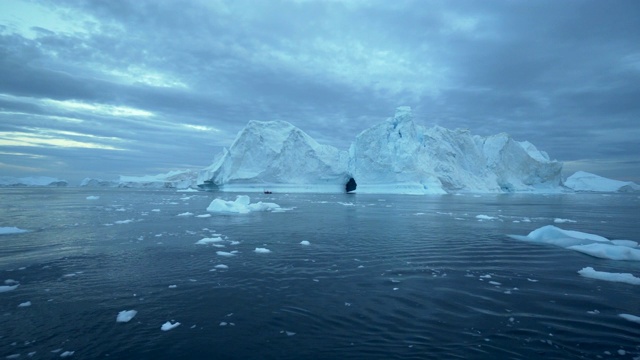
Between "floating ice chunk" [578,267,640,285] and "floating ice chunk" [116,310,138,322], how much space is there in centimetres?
788

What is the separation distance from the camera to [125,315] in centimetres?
454

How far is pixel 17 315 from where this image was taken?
4.62 m

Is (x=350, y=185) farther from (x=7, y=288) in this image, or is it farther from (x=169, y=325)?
(x=169, y=325)

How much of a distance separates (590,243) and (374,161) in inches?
1631

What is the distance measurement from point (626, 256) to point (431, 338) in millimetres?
7247

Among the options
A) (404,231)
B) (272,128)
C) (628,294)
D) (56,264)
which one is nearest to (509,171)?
(272,128)

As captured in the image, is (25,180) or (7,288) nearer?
(7,288)

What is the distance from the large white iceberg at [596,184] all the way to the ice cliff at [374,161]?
4986 cm

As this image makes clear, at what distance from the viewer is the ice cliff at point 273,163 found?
52.3m

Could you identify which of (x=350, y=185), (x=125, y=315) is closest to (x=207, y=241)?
(x=125, y=315)

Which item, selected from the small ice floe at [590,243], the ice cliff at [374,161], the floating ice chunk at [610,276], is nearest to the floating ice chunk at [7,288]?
the floating ice chunk at [610,276]

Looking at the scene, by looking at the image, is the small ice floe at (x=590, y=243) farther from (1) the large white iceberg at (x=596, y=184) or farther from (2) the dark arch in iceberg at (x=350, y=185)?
(1) the large white iceberg at (x=596, y=184)

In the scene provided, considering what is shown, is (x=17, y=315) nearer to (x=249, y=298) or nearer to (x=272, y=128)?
(x=249, y=298)

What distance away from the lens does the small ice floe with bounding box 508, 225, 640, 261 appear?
8.20m
